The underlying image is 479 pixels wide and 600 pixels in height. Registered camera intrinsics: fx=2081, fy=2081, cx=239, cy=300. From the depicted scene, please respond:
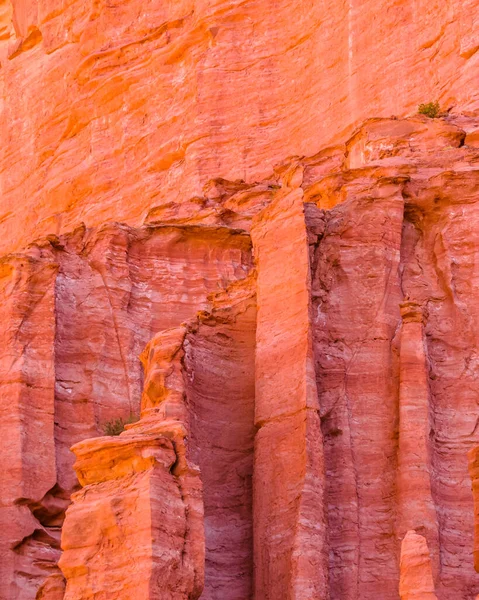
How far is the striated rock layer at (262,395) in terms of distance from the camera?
2930 centimetres

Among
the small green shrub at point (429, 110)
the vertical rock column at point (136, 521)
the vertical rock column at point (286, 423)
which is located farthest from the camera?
the small green shrub at point (429, 110)

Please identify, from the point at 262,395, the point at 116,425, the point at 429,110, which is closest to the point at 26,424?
the point at 116,425

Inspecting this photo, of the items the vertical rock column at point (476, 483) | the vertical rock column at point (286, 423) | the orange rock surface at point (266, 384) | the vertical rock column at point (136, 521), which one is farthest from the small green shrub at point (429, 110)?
the vertical rock column at point (476, 483)

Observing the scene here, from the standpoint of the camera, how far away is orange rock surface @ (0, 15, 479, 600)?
2939cm

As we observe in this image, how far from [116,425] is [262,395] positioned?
3539 millimetres

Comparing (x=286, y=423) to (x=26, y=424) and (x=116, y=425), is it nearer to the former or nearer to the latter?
(x=116, y=425)

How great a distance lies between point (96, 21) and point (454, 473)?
27629 millimetres

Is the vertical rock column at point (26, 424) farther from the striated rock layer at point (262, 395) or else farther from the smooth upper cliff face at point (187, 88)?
the smooth upper cliff face at point (187, 88)

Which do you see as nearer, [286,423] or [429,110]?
[286,423]

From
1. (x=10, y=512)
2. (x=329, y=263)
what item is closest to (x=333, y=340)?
(x=329, y=263)

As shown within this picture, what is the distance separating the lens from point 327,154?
43938mm

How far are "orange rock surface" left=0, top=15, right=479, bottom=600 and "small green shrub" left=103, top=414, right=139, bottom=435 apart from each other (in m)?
0.16

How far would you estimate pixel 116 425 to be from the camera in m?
35.0

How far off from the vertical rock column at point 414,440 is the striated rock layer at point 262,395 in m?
0.03
